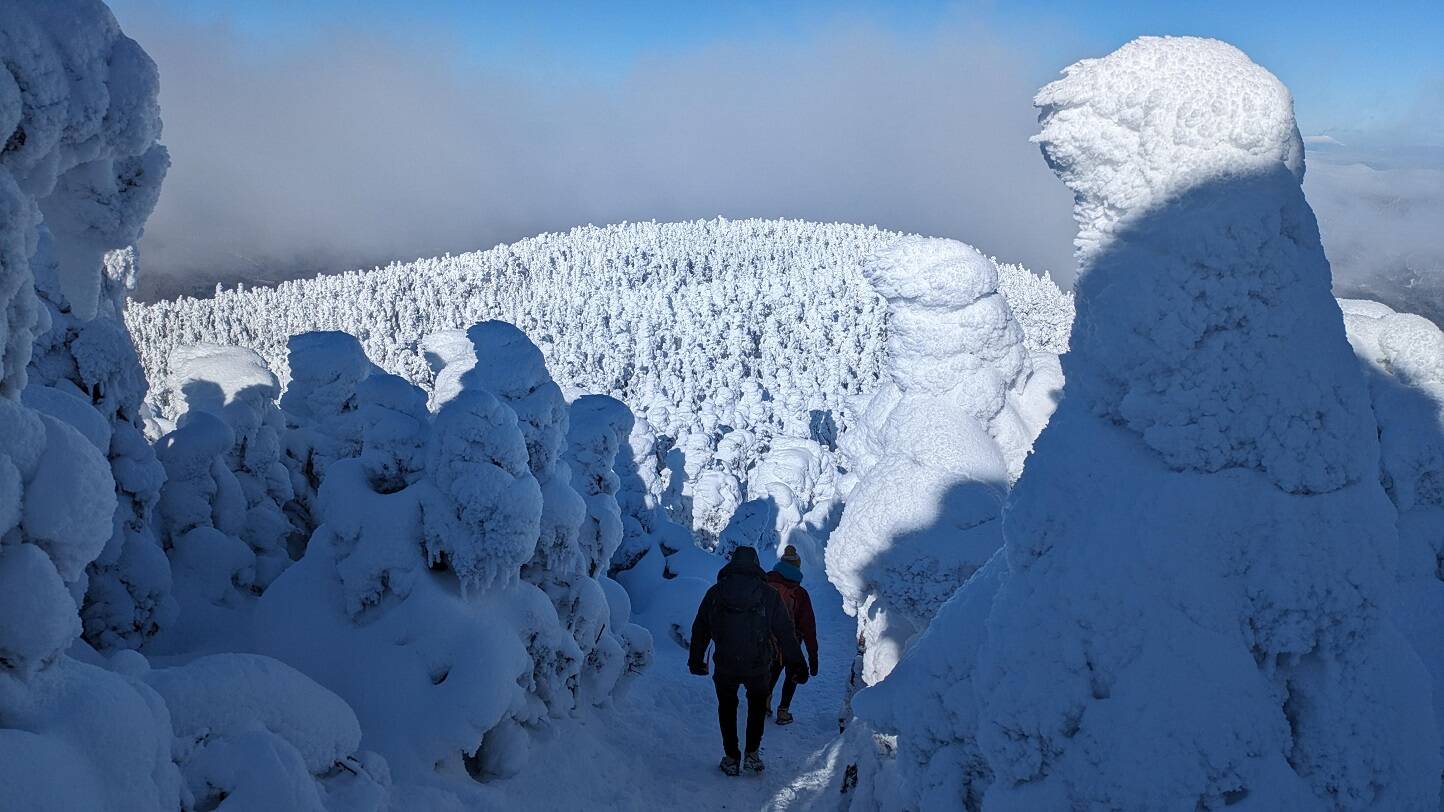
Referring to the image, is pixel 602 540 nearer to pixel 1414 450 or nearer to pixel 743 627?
pixel 743 627

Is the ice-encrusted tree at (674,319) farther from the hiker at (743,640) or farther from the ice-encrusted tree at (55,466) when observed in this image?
the ice-encrusted tree at (55,466)

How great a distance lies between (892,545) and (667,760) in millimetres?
2860

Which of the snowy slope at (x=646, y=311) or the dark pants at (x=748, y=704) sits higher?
the dark pants at (x=748, y=704)

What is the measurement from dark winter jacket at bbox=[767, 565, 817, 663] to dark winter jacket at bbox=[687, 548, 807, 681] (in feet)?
2.40

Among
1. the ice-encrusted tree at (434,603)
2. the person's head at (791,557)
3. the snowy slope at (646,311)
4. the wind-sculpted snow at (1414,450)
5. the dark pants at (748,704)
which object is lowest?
the snowy slope at (646,311)

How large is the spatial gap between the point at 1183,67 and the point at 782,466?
103 feet

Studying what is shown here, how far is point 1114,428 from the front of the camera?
344 centimetres

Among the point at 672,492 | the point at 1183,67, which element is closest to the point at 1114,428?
the point at 1183,67

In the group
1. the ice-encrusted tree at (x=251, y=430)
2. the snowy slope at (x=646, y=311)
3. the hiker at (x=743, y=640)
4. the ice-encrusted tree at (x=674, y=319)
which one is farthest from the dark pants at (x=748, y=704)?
the snowy slope at (x=646, y=311)

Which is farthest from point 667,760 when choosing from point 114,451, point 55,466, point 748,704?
point 114,451

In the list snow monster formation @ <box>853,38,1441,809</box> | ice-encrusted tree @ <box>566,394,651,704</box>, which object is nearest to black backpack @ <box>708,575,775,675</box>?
ice-encrusted tree @ <box>566,394,651,704</box>

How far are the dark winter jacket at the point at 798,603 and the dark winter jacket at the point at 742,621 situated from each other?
0.73 metres

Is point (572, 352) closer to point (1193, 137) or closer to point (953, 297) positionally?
point (953, 297)

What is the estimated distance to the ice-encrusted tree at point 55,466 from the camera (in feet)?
8.57
